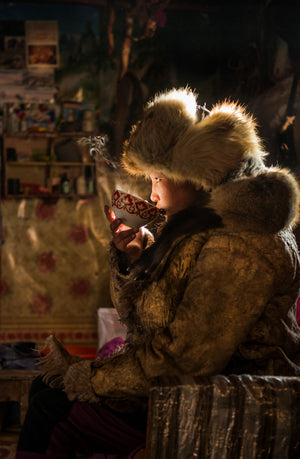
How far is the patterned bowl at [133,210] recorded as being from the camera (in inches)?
58.8

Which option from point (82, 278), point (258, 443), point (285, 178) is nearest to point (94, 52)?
point (82, 278)

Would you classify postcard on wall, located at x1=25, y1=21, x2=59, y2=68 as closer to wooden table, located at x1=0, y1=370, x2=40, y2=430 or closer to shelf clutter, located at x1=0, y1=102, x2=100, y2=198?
shelf clutter, located at x1=0, y1=102, x2=100, y2=198

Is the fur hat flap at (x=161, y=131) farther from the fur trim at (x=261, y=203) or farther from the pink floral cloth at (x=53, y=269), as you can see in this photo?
the pink floral cloth at (x=53, y=269)

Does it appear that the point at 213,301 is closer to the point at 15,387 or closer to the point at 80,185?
the point at 15,387

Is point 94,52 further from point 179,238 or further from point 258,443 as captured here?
point 258,443

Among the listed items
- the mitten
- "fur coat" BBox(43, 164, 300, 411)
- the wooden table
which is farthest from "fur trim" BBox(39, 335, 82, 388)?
the wooden table

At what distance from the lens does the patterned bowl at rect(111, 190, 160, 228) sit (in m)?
1.49

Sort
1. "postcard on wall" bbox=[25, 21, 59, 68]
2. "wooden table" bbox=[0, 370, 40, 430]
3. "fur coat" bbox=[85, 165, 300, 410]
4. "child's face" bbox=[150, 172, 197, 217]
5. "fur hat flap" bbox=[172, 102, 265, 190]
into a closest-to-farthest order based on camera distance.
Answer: "fur coat" bbox=[85, 165, 300, 410]
"fur hat flap" bbox=[172, 102, 265, 190]
"child's face" bbox=[150, 172, 197, 217]
"wooden table" bbox=[0, 370, 40, 430]
"postcard on wall" bbox=[25, 21, 59, 68]

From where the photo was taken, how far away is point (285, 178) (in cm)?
128

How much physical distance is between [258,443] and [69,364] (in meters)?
0.58

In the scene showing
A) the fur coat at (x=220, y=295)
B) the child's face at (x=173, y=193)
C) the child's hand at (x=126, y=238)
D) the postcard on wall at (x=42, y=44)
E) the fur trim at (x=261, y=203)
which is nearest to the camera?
the fur coat at (x=220, y=295)

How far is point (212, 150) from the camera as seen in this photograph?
1.33 metres

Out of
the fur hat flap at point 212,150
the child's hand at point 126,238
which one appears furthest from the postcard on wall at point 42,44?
the fur hat flap at point 212,150

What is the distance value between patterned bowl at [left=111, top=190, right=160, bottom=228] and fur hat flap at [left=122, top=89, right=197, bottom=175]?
11 cm
